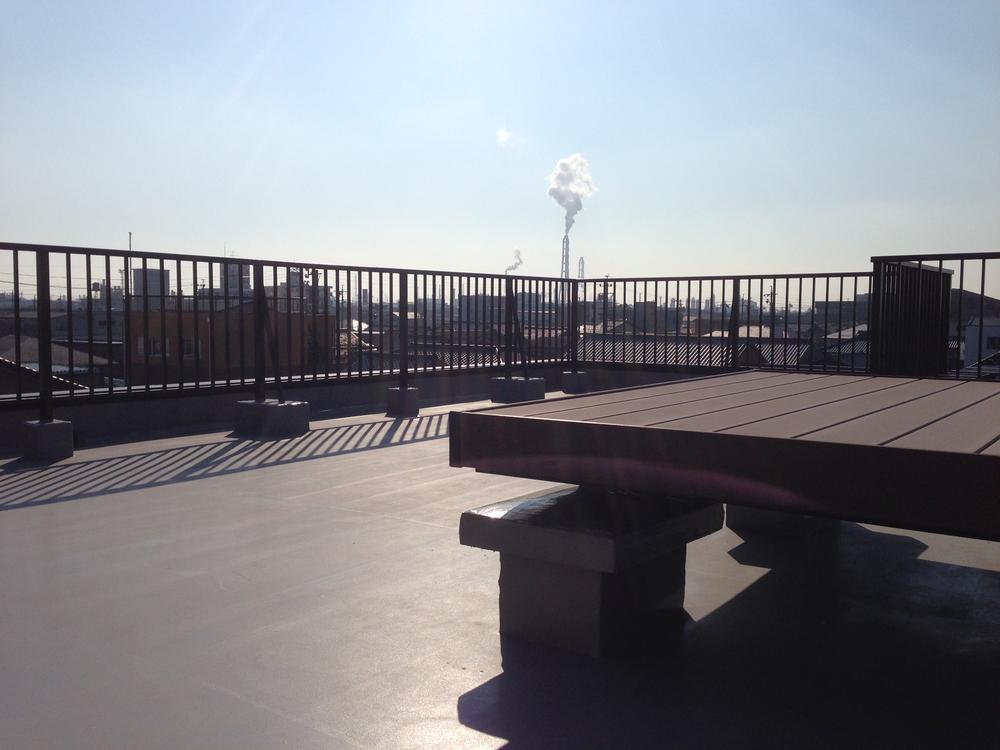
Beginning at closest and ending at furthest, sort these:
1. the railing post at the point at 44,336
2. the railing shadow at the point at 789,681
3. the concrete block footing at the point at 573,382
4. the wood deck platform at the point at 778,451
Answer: the wood deck platform at the point at 778,451
the railing shadow at the point at 789,681
the railing post at the point at 44,336
the concrete block footing at the point at 573,382

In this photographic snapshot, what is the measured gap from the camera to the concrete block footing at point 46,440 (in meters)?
4.96

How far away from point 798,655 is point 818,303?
593 cm

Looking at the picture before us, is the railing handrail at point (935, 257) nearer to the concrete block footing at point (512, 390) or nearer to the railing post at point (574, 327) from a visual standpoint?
the concrete block footing at point (512, 390)

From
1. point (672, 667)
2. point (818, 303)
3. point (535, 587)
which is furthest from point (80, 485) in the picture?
point (818, 303)

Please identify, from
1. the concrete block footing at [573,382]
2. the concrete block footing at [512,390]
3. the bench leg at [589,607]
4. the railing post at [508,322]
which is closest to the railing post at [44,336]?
the bench leg at [589,607]

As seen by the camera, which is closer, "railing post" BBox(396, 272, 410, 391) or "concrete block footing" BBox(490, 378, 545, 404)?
"railing post" BBox(396, 272, 410, 391)

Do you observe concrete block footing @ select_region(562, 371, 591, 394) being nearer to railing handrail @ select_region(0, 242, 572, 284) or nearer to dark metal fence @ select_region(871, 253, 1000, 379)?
railing handrail @ select_region(0, 242, 572, 284)

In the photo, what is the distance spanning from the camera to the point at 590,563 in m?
2.12

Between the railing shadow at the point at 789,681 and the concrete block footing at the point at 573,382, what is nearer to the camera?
the railing shadow at the point at 789,681

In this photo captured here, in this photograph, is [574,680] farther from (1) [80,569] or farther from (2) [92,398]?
(2) [92,398]

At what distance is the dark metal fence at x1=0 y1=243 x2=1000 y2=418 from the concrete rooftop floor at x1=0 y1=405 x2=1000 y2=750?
178 centimetres

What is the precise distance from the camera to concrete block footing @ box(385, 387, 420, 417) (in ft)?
24.1

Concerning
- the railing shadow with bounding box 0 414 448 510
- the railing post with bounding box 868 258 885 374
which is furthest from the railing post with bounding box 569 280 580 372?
the railing post with bounding box 868 258 885 374

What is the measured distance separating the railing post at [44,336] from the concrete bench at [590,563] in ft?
12.4
